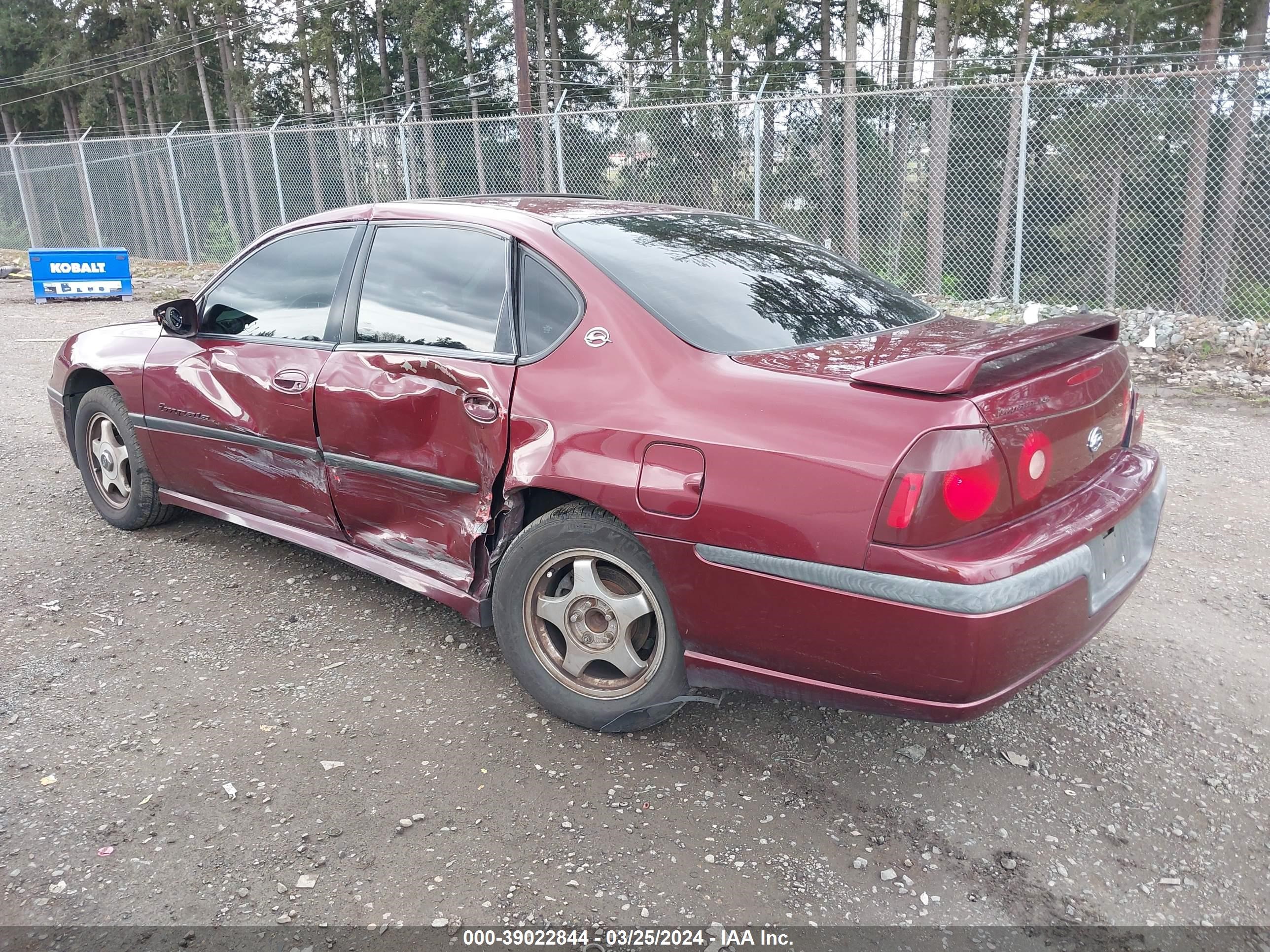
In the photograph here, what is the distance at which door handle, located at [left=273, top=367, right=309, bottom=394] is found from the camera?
344 centimetres

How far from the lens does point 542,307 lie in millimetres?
2930

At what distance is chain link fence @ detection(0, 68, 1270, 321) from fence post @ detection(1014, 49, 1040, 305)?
0.13 feet

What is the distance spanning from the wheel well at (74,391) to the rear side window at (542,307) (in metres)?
2.65

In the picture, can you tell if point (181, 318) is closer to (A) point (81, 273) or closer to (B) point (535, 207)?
(B) point (535, 207)

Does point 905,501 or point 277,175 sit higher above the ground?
point 277,175

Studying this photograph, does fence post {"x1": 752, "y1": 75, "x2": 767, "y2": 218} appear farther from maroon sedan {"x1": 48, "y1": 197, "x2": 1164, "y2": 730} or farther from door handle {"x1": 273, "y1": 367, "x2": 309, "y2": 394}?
door handle {"x1": 273, "y1": 367, "x2": 309, "y2": 394}

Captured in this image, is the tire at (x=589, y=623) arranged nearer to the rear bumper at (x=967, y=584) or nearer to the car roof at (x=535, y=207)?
the rear bumper at (x=967, y=584)

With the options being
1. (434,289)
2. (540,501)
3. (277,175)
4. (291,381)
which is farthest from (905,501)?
(277,175)

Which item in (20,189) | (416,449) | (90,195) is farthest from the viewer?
(20,189)

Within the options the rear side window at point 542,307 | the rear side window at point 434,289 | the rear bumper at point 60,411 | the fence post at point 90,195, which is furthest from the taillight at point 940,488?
the fence post at point 90,195

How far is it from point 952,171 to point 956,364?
12218 millimetres

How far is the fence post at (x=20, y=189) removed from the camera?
838 inches

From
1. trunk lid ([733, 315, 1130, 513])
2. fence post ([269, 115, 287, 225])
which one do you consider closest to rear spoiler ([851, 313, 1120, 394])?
trunk lid ([733, 315, 1130, 513])

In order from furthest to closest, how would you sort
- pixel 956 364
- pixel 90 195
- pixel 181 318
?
1. pixel 90 195
2. pixel 181 318
3. pixel 956 364
